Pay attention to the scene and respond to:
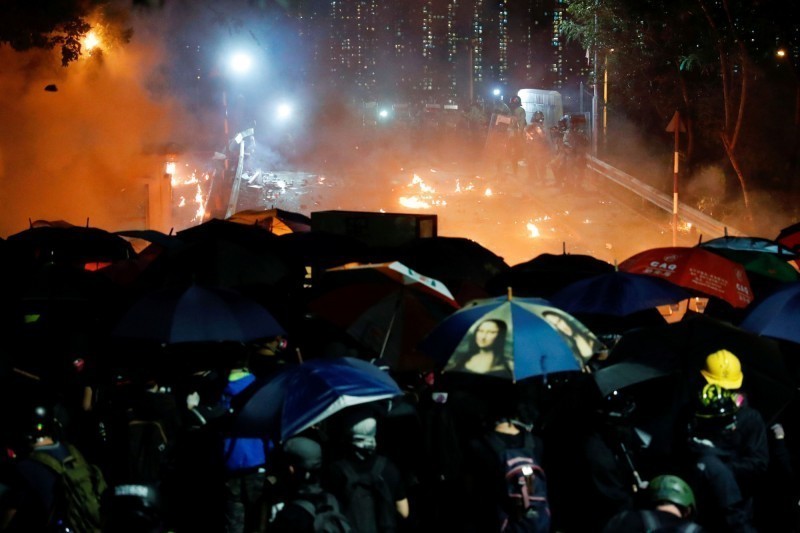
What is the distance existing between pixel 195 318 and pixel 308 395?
2.03 metres

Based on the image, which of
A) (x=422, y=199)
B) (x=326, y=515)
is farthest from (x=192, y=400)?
(x=422, y=199)

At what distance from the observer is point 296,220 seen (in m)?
13.0

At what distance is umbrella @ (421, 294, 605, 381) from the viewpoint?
5645mm

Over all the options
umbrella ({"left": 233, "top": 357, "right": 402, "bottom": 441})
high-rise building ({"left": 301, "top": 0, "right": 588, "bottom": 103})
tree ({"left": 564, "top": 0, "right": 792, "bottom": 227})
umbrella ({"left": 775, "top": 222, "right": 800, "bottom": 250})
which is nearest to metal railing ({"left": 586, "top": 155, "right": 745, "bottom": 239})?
tree ({"left": 564, "top": 0, "right": 792, "bottom": 227})

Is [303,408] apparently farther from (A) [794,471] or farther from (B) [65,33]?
(B) [65,33]

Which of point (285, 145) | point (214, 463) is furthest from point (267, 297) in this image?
point (285, 145)

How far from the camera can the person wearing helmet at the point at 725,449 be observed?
4.75 m

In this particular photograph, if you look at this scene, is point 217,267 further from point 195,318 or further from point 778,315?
point 778,315

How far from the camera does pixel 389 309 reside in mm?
7031

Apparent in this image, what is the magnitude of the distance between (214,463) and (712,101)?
18995 mm

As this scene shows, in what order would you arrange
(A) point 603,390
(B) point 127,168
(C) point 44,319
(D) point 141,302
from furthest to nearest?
(B) point 127,168
(C) point 44,319
(D) point 141,302
(A) point 603,390

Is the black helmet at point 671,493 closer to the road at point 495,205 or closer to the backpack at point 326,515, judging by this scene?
the backpack at point 326,515

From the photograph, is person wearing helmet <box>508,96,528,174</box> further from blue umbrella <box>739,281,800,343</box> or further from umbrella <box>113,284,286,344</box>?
umbrella <box>113,284,286,344</box>

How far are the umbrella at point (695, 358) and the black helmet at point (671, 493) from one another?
1418mm
